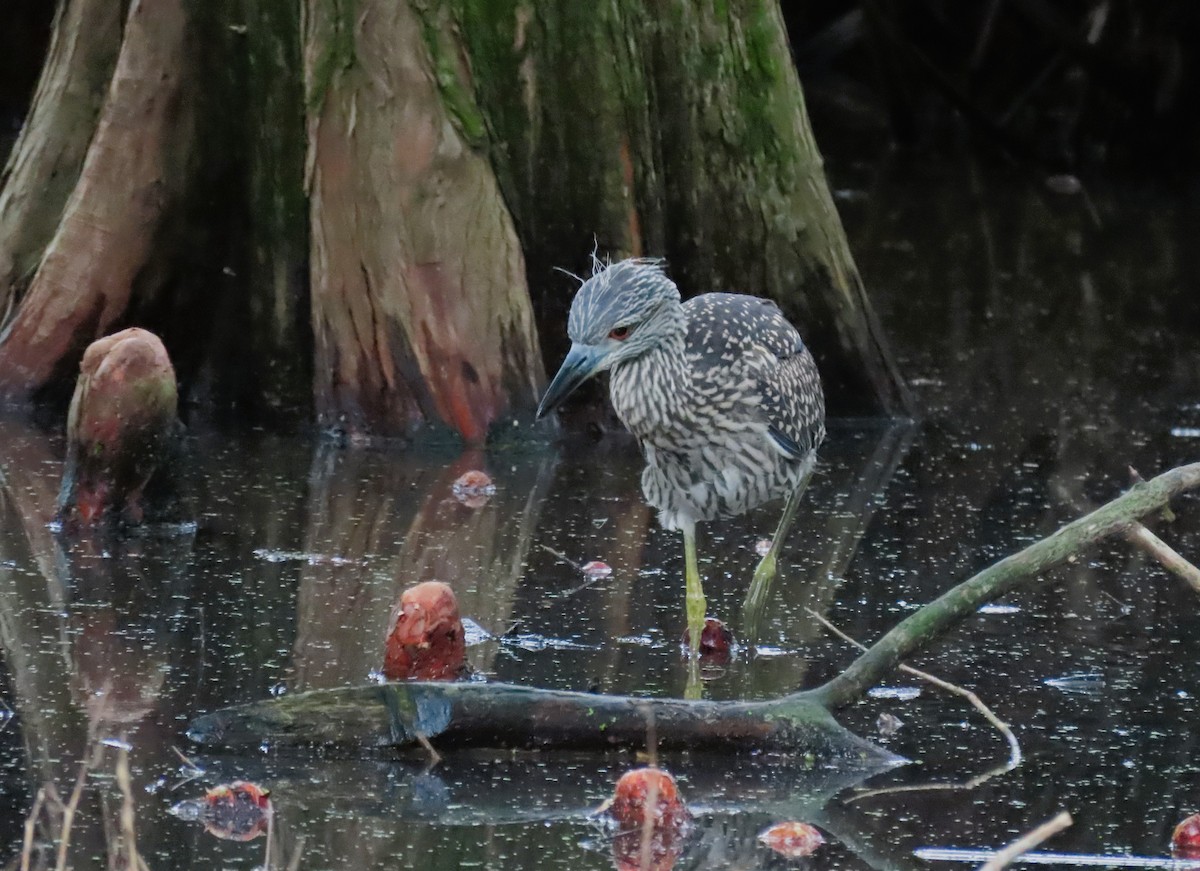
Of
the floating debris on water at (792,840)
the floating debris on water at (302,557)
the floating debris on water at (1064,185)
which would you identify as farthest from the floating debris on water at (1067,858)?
the floating debris on water at (1064,185)

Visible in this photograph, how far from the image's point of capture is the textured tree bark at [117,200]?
7.59 metres

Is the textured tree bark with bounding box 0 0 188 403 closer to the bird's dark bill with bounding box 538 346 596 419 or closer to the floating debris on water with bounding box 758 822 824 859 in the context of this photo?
the bird's dark bill with bounding box 538 346 596 419

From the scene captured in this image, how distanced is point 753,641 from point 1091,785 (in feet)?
4.06

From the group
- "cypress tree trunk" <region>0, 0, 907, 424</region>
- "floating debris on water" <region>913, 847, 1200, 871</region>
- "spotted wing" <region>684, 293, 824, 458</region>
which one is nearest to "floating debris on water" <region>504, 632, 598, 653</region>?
"spotted wing" <region>684, 293, 824, 458</region>

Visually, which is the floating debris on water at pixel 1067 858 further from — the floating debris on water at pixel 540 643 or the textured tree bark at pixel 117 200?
the textured tree bark at pixel 117 200

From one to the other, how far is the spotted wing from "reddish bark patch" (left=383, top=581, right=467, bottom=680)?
1.07 m

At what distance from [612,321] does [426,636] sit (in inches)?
36.3

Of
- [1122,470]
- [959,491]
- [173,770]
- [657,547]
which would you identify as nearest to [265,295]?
[657,547]

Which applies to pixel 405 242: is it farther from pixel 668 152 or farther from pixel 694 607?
pixel 694 607

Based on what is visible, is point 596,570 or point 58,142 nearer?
point 596,570

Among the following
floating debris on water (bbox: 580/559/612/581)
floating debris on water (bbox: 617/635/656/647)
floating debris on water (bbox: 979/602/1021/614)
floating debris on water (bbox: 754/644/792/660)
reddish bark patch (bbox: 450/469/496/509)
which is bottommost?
floating debris on water (bbox: 617/635/656/647)

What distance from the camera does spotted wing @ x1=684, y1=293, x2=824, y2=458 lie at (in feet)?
18.3

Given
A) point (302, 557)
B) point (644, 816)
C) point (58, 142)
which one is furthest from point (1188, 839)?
point (58, 142)

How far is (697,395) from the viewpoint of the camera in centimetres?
549
